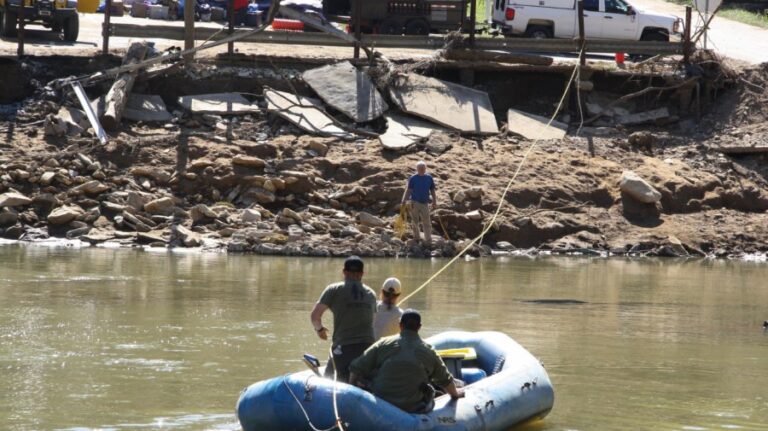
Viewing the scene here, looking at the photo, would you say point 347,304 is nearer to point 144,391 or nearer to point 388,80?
point 144,391

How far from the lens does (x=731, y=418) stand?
11.0 metres

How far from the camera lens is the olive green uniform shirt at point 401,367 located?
9.64 meters

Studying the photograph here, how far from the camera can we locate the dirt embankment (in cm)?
2161

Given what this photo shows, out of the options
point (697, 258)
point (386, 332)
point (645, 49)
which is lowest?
point (697, 258)

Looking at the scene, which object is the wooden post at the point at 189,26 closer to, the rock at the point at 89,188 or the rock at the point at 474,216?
the rock at the point at 89,188

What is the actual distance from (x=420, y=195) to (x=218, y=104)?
6.14m

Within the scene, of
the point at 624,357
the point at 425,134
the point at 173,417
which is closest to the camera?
the point at 173,417

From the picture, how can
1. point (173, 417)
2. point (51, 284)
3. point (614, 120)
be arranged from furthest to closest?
point (614, 120) < point (51, 284) < point (173, 417)

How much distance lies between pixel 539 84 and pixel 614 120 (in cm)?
194

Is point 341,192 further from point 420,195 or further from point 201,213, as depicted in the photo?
point 201,213

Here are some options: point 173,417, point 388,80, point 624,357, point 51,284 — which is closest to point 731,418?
point 624,357

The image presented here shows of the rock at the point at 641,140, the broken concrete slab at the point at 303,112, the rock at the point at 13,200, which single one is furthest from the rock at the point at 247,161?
the rock at the point at 641,140

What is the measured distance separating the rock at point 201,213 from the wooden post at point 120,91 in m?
3.22

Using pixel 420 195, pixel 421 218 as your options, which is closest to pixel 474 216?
pixel 421 218
